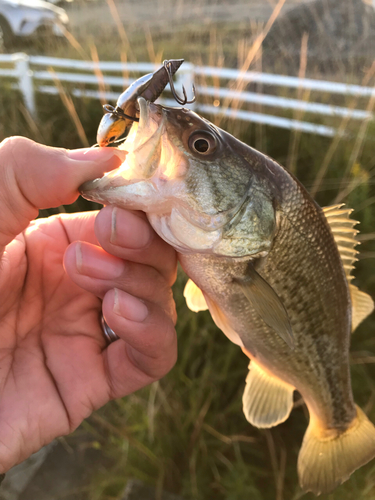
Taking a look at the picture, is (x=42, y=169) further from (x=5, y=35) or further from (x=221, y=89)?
(x=5, y=35)

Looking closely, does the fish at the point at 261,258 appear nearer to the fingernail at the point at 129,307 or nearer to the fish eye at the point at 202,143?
the fish eye at the point at 202,143

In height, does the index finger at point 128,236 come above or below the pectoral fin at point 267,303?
above

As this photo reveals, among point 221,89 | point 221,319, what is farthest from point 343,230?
point 221,89

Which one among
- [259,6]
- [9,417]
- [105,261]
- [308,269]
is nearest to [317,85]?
[308,269]

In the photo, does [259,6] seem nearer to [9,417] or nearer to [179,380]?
[179,380]

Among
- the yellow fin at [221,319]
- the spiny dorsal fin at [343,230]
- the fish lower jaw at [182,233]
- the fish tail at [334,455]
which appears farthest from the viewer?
the fish tail at [334,455]

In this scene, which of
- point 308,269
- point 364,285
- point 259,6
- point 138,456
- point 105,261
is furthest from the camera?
point 259,6

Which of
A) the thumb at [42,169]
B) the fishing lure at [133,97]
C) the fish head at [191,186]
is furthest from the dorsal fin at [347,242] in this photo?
the thumb at [42,169]
